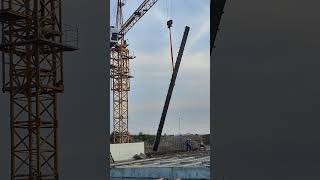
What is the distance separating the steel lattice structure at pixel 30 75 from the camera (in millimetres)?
16094

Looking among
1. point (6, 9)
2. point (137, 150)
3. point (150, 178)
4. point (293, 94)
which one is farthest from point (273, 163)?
point (137, 150)

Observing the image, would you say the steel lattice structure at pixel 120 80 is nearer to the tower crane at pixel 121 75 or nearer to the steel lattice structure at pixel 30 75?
the tower crane at pixel 121 75

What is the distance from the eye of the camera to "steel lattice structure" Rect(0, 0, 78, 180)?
1609 centimetres

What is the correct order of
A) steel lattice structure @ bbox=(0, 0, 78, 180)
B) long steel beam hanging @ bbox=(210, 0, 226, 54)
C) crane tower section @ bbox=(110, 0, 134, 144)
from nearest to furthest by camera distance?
steel lattice structure @ bbox=(0, 0, 78, 180)
long steel beam hanging @ bbox=(210, 0, 226, 54)
crane tower section @ bbox=(110, 0, 134, 144)

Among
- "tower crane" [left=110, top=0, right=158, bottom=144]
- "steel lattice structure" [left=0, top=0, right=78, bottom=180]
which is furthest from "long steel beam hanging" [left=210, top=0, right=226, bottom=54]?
"tower crane" [left=110, top=0, right=158, bottom=144]

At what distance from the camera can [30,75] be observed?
642 inches

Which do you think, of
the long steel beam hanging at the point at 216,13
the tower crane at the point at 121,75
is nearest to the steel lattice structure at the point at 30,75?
the long steel beam hanging at the point at 216,13

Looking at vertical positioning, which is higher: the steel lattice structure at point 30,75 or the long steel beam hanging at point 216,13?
the long steel beam hanging at point 216,13

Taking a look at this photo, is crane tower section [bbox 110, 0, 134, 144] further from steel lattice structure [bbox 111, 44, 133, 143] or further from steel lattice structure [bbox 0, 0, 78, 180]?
steel lattice structure [bbox 0, 0, 78, 180]

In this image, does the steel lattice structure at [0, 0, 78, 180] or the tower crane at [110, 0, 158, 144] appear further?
the tower crane at [110, 0, 158, 144]

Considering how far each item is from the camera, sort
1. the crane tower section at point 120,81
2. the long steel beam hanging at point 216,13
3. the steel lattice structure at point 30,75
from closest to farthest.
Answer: the steel lattice structure at point 30,75, the long steel beam hanging at point 216,13, the crane tower section at point 120,81

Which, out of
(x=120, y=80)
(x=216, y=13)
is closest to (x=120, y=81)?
(x=120, y=80)

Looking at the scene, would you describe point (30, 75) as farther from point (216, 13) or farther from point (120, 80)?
point (120, 80)

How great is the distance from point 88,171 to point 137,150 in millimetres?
34825
